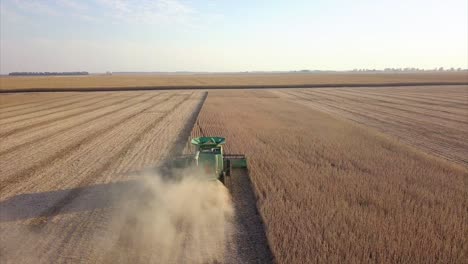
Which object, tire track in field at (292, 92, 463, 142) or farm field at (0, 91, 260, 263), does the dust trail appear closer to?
farm field at (0, 91, 260, 263)

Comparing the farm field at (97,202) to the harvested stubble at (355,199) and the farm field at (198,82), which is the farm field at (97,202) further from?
the farm field at (198,82)

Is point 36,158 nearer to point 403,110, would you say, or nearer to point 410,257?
point 410,257

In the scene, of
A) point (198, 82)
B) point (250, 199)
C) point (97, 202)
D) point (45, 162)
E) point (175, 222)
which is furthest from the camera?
point (198, 82)

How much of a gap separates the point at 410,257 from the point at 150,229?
4547 millimetres

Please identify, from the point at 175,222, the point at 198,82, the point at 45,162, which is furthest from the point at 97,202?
the point at 198,82

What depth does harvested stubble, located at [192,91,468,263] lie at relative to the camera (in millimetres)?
6379

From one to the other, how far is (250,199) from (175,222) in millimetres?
2074

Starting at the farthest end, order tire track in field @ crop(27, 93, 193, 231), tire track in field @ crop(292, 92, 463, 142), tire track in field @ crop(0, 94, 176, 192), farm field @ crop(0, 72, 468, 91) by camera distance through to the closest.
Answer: farm field @ crop(0, 72, 468, 91) → tire track in field @ crop(292, 92, 463, 142) → tire track in field @ crop(0, 94, 176, 192) → tire track in field @ crop(27, 93, 193, 231)

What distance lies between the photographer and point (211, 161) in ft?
29.7

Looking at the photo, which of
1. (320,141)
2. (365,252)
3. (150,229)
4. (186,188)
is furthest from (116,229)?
(320,141)

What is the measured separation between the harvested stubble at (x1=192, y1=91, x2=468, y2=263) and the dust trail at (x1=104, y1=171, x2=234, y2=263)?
0.98m

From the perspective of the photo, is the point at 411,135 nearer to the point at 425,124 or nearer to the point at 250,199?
the point at 425,124

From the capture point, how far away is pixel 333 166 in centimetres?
1155

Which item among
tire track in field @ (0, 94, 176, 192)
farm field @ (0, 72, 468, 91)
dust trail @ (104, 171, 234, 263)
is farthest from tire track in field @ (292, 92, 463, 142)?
farm field @ (0, 72, 468, 91)
